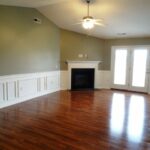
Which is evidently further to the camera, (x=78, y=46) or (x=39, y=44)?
(x=78, y=46)

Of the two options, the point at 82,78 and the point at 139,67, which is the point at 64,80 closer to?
the point at 82,78

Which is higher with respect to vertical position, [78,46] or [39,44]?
[78,46]

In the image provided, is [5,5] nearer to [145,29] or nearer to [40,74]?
[40,74]

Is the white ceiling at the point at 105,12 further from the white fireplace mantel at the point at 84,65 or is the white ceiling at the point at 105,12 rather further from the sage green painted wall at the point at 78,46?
the white fireplace mantel at the point at 84,65

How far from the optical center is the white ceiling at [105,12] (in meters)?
4.00

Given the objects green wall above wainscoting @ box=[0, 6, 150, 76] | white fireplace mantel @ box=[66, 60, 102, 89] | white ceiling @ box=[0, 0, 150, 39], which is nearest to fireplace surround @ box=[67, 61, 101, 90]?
white fireplace mantel @ box=[66, 60, 102, 89]

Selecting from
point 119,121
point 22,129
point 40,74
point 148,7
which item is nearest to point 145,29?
point 148,7

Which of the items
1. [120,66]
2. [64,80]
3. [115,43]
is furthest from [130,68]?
[64,80]

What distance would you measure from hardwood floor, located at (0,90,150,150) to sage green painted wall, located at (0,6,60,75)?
1.31 meters

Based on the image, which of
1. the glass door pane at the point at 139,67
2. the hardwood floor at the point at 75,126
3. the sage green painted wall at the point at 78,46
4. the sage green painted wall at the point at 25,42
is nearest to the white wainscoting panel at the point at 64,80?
the sage green painted wall at the point at 78,46

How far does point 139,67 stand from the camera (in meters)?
6.85

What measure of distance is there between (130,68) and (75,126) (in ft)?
15.5

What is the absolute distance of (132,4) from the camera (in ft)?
12.8

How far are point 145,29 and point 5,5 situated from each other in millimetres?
4689
